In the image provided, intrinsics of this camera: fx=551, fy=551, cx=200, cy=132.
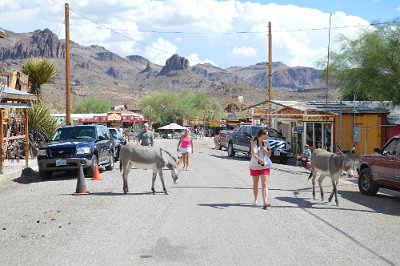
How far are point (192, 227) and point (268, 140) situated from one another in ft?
66.8

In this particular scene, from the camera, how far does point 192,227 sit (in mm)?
9633

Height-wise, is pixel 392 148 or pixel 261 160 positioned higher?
pixel 392 148

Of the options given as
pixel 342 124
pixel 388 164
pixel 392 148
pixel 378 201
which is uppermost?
pixel 342 124

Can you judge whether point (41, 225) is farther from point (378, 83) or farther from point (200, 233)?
point (378, 83)

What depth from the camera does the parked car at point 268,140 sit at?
29608 mm

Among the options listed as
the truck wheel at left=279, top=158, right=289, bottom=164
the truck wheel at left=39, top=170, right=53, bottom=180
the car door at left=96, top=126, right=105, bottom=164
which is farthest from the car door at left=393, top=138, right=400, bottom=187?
the truck wheel at left=279, top=158, right=289, bottom=164

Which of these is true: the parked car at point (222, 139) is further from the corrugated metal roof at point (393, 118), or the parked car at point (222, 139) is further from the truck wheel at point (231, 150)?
the corrugated metal roof at point (393, 118)

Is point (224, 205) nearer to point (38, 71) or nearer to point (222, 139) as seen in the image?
point (38, 71)

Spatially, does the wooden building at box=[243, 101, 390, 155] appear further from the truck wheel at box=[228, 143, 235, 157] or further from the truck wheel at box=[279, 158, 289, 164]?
the truck wheel at box=[228, 143, 235, 157]

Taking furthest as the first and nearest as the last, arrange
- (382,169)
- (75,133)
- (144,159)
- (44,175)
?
(75,133) → (44,175) → (382,169) → (144,159)

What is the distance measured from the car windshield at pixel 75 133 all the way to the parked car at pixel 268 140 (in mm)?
11615

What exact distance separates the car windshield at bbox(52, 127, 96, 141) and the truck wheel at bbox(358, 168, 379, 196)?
381 inches

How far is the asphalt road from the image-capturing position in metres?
7.61

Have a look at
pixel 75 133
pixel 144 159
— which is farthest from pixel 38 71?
pixel 144 159
